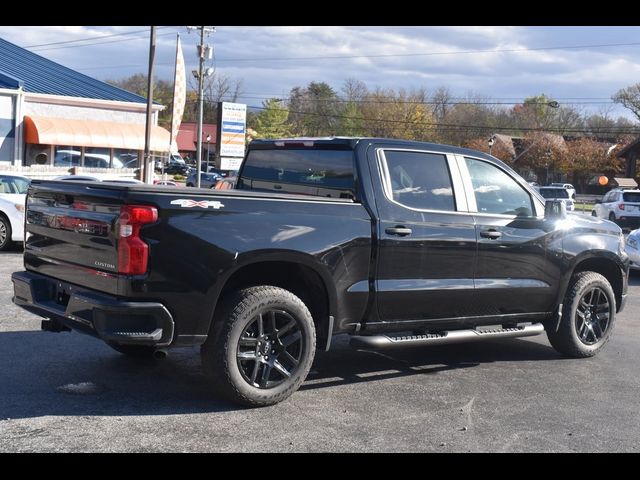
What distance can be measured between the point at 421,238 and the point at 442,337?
0.86 meters

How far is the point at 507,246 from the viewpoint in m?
6.81

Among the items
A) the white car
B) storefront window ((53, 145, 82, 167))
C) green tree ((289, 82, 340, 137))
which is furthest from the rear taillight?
green tree ((289, 82, 340, 137))

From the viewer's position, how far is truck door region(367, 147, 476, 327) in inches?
240

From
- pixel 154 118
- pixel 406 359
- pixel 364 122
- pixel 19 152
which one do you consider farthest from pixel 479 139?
pixel 406 359

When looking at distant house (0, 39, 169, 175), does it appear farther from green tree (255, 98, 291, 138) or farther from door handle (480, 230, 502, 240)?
green tree (255, 98, 291, 138)

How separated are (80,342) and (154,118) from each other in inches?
1266

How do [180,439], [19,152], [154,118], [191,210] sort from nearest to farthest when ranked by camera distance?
1. [180,439]
2. [191,210]
3. [19,152]
4. [154,118]

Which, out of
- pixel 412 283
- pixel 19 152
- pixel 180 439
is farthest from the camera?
pixel 19 152

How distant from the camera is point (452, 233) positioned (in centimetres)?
643

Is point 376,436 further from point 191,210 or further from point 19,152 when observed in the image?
point 19,152

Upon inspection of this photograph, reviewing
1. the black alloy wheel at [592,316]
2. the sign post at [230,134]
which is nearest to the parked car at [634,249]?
the black alloy wheel at [592,316]

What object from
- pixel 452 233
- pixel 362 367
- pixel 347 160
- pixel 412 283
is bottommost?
pixel 362 367

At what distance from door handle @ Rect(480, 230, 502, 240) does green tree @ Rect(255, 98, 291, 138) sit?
233ft

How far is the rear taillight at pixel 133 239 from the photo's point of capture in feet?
16.3
